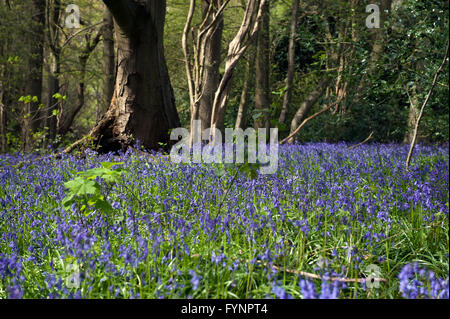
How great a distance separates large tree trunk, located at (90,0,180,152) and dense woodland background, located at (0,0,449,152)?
57 cm

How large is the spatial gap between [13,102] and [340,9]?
10928 millimetres

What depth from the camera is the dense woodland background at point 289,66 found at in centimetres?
668

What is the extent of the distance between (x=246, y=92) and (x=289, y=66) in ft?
11.4

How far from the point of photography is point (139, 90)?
7.76 metres

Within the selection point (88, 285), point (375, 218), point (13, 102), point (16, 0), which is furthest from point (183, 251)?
point (16, 0)

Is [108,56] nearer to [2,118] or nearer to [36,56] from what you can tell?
[36,56]

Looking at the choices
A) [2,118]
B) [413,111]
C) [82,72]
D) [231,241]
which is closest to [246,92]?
[82,72]

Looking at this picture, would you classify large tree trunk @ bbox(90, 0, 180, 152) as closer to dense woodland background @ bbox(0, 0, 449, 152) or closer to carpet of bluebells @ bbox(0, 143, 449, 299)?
dense woodland background @ bbox(0, 0, 449, 152)

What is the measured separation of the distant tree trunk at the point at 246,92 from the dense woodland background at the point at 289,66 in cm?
5

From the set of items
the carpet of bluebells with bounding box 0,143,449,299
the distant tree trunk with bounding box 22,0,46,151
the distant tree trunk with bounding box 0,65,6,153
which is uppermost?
the distant tree trunk with bounding box 22,0,46,151

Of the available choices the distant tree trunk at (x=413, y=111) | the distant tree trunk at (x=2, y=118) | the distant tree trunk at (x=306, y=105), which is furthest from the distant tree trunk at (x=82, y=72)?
the distant tree trunk at (x=413, y=111)

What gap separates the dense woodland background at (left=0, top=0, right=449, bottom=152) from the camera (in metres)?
6.68

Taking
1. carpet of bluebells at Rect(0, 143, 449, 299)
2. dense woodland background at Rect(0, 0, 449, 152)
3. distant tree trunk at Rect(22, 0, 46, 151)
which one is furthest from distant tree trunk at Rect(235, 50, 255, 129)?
carpet of bluebells at Rect(0, 143, 449, 299)

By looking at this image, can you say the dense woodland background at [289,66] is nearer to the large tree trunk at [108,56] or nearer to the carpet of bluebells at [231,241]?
the large tree trunk at [108,56]
